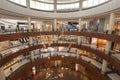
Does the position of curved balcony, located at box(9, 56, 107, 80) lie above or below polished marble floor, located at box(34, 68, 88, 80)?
above

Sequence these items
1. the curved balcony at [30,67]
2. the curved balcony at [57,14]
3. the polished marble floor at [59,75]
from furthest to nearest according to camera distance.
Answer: the polished marble floor at [59,75] < the curved balcony at [30,67] < the curved balcony at [57,14]

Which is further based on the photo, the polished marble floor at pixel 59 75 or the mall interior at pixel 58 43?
the polished marble floor at pixel 59 75

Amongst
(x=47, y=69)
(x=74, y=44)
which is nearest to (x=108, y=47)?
(x=74, y=44)

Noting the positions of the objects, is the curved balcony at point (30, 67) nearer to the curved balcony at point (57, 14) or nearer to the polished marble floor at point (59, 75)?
the polished marble floor at point (59, 75)

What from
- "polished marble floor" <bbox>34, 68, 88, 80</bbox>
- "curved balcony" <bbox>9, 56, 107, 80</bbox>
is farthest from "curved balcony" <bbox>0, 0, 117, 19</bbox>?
"polished marble floor" <bbox>34, 68, 88, 80</bbox>

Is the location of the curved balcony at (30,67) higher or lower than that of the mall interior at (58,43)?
lower

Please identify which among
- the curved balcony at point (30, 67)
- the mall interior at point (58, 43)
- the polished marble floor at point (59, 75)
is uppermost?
the mall interior at point (58, 43)

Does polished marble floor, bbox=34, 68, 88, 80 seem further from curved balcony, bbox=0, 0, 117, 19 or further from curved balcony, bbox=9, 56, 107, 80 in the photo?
curved balcony, bbox=0, 0, 117, 19

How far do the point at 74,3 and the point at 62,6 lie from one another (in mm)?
3165

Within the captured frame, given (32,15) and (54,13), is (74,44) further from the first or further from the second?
(32,15)

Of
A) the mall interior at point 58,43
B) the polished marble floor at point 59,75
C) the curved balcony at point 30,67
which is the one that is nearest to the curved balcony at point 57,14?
the mall interior at point 58,43

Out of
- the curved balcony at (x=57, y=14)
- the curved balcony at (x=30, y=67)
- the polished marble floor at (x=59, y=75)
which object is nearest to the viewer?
the curved balcony at (x=57, y=14)

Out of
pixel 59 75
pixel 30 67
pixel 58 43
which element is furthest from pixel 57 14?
pixel 59 75

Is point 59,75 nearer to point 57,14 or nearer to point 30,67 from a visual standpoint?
point 30,67
